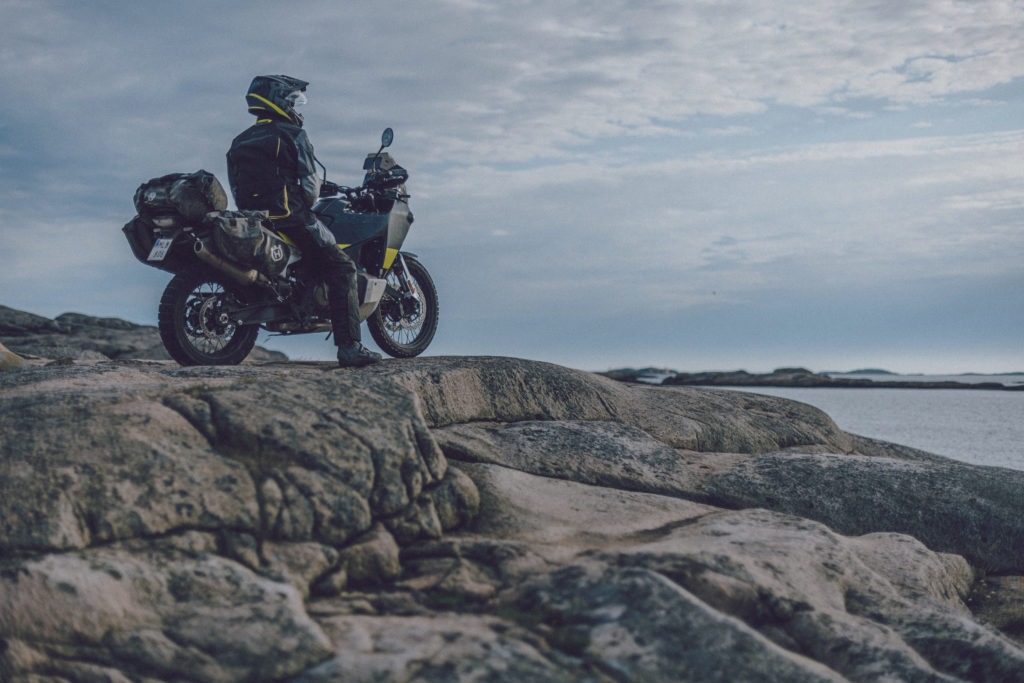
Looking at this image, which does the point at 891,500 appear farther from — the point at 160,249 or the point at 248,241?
the point at 160,249

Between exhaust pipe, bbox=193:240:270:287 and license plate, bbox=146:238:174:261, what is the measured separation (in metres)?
0.29

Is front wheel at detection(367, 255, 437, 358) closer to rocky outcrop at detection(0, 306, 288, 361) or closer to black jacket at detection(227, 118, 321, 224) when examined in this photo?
black jacket at detection(227, 118, 321, 224)

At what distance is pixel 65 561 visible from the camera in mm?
4531

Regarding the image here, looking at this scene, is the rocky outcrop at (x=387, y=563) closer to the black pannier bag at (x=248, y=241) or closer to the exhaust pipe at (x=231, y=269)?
the exhaust pipe at (x=231, y=269)

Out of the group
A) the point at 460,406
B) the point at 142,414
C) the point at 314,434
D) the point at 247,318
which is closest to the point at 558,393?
the point at 460,406

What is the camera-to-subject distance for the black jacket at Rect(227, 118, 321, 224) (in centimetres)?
930

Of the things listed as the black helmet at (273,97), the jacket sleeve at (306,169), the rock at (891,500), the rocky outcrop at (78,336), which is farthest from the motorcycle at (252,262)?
the rocky outcrop at (78,336)

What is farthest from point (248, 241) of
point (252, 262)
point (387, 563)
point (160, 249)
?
point (387, 563)

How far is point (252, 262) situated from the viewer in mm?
8781

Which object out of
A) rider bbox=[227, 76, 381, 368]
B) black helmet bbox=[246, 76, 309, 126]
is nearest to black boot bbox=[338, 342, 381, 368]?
rider bbox=[227, 76, 381, 368]

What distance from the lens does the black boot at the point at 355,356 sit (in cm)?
949

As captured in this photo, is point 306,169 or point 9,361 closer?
point 306,169

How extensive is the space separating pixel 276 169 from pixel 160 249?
1.65 meters

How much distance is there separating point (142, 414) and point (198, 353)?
3.44m
